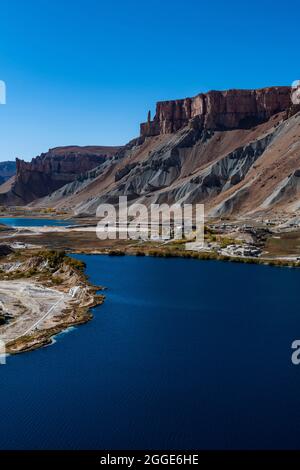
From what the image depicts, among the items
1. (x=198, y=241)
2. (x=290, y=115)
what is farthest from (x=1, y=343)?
(x=290, y=115)

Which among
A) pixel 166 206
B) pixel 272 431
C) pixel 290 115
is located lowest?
pixel 272 431

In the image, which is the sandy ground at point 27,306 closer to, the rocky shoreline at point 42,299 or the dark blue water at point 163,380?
the rocky shoreline at point 42,299

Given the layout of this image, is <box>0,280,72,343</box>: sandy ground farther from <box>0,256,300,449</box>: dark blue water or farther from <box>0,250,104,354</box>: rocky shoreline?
<box>0,256,300,449</box>: dark blue water

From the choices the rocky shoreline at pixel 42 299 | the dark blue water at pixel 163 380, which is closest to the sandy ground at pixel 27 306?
the rocky shoreline at pixel 42 299

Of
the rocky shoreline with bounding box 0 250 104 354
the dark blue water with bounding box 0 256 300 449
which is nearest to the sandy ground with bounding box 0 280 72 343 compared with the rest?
the rocky shoreline with bounding box 0 250 104 354

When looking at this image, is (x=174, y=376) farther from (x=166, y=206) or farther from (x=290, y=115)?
(x=290, y=115)
